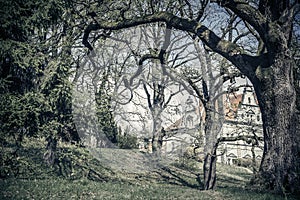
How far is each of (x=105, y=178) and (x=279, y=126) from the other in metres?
9.97

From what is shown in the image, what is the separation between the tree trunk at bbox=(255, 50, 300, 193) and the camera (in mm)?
7363

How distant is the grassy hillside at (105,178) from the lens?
7522 millimetres

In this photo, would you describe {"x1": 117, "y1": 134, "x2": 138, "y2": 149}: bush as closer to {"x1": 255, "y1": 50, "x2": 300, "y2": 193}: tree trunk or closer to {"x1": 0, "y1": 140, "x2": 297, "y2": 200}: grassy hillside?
{"x1": 0, "y1": 140, "x2": 297, "y2": 200}: grassy hillside

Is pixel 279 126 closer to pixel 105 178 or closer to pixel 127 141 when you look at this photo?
pixel 105 178

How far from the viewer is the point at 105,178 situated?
1509 cm

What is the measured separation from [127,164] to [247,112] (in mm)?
9514

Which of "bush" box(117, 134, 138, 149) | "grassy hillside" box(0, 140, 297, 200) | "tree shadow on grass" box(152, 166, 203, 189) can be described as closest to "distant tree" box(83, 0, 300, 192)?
"grassy hillside" box(0, 140, 297, 200)

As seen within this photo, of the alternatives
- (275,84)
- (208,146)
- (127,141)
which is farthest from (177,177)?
(275,84)

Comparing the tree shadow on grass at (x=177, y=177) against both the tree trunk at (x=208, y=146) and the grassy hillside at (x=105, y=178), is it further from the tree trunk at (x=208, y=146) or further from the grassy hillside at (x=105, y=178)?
the tree trunk at (x=208, y=146)

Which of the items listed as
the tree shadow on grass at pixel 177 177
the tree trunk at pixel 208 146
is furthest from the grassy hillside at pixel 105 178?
the tree trunk at pixel 208 146

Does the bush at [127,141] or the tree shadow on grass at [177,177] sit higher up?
the bush at [127,141]

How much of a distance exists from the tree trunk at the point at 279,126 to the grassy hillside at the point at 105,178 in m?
0.64

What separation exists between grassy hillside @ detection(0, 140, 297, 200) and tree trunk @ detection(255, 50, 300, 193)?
64 cm

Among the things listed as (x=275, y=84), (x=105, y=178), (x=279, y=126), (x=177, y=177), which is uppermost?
(x=275, y=84)
